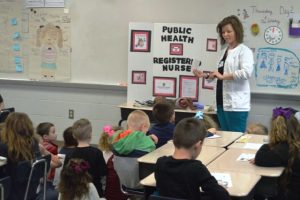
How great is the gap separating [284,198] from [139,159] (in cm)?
100

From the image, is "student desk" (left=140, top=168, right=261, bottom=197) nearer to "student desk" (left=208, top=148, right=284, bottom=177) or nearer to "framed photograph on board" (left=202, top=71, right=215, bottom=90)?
"student desk" (left=208, top=148, right=284, bottom=177)

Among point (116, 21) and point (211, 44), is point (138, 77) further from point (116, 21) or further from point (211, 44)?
point (211, 44)

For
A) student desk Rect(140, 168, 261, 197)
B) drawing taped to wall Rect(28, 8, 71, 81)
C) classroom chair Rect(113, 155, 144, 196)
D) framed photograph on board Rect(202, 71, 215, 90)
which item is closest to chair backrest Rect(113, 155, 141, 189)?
classroom chair Rect(113, 155, 144, 196)

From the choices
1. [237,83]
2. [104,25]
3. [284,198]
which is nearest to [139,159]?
[284,198]

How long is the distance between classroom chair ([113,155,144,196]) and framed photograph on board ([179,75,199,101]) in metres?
2.70

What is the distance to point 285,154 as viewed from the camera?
3.23 metres

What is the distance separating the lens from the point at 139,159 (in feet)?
11.3

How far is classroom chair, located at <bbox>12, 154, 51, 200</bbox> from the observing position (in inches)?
133

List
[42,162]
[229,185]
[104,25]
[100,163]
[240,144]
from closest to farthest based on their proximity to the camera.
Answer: [229,185], [42,162], [100,163], [240,144], [104,25]

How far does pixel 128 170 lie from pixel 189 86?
9.25 feet

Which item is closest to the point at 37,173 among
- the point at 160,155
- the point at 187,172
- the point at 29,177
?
the point at 29,177

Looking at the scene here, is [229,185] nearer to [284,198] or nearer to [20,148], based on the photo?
[284,198]

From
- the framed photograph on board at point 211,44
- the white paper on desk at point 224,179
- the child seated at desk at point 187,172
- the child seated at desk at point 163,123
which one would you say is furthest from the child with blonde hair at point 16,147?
the framed photograph on board at point 211,44

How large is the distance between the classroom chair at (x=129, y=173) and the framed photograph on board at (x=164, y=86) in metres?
2.74
